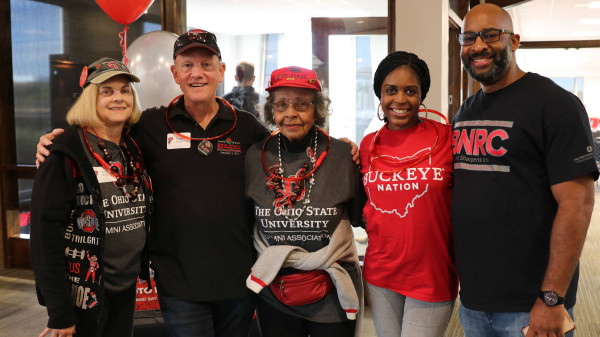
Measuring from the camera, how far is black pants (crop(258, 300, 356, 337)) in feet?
6.13

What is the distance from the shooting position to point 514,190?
1.57 metres

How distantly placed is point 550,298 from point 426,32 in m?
2.38

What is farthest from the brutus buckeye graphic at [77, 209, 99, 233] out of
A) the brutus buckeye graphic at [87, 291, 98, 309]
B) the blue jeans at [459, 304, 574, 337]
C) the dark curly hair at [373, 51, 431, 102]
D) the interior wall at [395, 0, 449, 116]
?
the interior wall at [395, 0, 449, 116]

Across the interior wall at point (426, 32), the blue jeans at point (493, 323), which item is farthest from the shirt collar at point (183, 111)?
the interior wall at point (426, 32)

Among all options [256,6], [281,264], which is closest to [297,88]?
[281,264]

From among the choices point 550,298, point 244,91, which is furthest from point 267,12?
point 550,298

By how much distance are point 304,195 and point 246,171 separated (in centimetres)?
28

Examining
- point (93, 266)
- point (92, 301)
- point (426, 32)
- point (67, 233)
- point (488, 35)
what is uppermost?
point (426, 32)

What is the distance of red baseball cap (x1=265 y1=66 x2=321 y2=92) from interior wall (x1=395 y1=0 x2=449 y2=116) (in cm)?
182

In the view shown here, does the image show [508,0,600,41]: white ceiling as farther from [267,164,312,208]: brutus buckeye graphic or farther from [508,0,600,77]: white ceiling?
[267,164,312,208]: brutus buckeye graphic

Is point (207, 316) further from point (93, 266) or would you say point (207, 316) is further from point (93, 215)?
point (93, 215)

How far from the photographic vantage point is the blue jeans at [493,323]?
5.22ft

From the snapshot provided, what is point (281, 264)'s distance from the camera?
1.81 m

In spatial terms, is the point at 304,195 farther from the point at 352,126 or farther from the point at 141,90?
the point at 352,126
